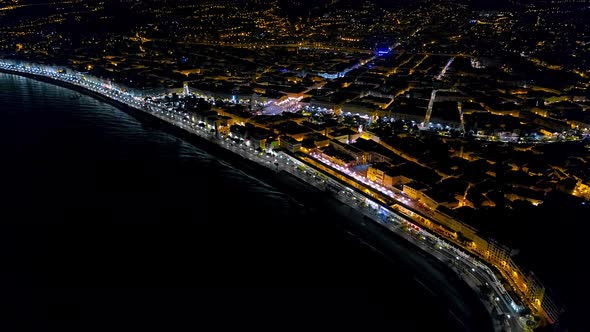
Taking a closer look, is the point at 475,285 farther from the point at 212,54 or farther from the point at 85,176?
the point at 212,54

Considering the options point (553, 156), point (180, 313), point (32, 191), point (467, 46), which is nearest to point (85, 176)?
point (32, 191)

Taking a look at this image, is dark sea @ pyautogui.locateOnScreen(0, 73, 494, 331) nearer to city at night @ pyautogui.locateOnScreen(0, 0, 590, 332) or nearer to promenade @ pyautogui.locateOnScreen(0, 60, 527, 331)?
city at night @ pyautogui.locateOnScreen(0, 0, 590, 332)

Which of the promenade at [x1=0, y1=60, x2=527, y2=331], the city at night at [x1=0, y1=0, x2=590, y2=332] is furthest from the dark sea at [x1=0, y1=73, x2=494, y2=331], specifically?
the promenade at [x1=0, y1=60, x2=527, y2=331]

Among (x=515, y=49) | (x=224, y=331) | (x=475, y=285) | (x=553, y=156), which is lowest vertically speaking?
(x=224, y=331)

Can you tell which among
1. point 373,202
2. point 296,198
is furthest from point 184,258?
point 373,202

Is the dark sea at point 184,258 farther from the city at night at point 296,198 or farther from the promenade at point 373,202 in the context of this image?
the promenade at point 373,202

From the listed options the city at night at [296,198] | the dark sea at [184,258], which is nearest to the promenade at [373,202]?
the city at night at [296,198]
